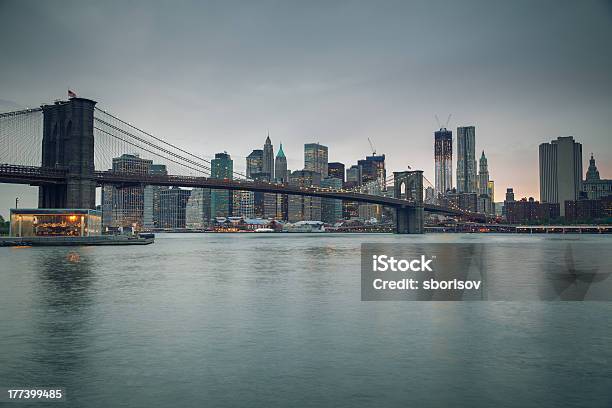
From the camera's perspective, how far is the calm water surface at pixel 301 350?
372 inches

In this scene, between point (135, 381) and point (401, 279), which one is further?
point (401, 279)

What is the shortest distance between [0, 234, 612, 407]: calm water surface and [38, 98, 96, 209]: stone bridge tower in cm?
5909

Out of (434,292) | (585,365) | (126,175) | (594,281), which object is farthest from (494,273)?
(126,175)

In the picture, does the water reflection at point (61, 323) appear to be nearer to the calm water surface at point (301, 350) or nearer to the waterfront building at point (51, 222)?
the calm water surface at point (301, 350)

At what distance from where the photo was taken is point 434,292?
2350 centimetres

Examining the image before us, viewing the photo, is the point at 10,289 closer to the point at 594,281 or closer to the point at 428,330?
the point at 428,330

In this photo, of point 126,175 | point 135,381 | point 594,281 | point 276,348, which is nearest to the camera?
point 135,381

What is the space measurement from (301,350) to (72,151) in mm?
76251

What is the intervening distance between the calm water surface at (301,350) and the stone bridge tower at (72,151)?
59087 millimetres

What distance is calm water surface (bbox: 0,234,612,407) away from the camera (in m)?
9.45

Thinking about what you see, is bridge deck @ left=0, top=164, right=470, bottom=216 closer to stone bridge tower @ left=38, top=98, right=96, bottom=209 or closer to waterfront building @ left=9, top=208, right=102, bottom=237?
stone bridge tower @ left=38, top=98, right=96, bottom=209

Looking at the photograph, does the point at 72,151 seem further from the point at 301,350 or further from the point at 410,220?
the point at 410,220

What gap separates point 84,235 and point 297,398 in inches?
2979

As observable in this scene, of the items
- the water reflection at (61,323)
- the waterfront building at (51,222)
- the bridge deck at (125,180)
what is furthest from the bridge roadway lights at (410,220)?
the water reflection at (61,323)
